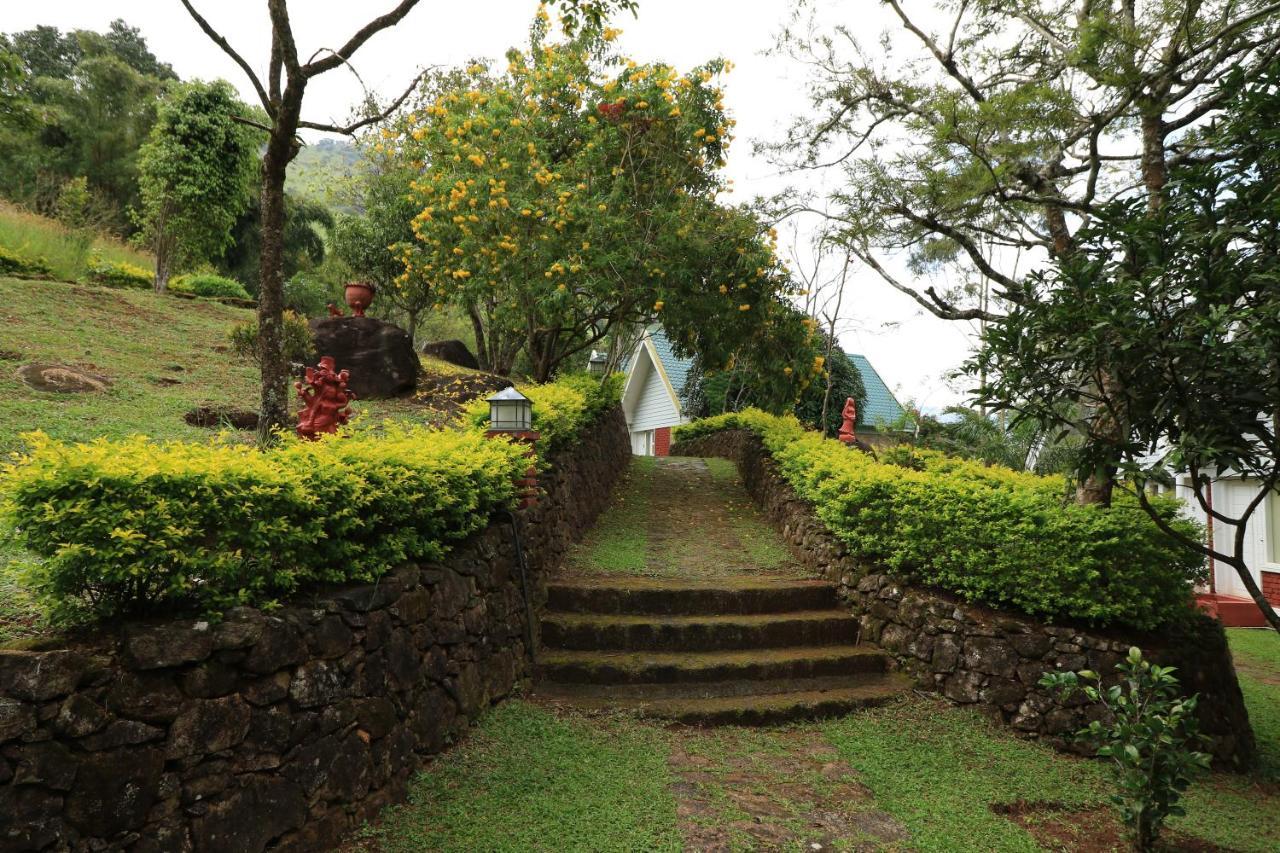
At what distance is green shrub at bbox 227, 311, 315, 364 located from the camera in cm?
985

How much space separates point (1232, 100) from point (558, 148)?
8.15m

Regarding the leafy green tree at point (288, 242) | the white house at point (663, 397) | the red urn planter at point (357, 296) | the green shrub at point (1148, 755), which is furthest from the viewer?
the leafy green tree at point (288, 242)

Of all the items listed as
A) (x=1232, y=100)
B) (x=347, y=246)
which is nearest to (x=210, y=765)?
(x=1232, y=100)

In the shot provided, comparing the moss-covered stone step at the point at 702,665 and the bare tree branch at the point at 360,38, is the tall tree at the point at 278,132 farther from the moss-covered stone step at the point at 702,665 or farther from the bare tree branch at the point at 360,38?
the moss-covered stone step at the point at 702,665

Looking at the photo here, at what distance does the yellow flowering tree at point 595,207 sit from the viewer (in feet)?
29.5

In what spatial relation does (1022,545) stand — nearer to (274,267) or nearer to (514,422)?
(514,422)

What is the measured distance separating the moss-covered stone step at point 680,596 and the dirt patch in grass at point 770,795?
153 centimetres

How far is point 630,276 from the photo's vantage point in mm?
9180

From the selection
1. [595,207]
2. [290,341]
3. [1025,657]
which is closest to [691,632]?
[1025,657]

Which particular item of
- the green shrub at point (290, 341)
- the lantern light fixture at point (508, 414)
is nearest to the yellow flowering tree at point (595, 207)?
the green shrub at point (290, 341)

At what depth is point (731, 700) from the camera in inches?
211

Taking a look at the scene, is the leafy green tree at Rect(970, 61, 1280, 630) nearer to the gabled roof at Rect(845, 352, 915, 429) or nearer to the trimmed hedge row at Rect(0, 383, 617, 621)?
the trimmed hedge row at Rect(0, 383, 617, 621)

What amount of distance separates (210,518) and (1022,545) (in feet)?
17.5

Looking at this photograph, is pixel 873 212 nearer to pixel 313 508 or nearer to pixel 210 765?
pixel 313 508
